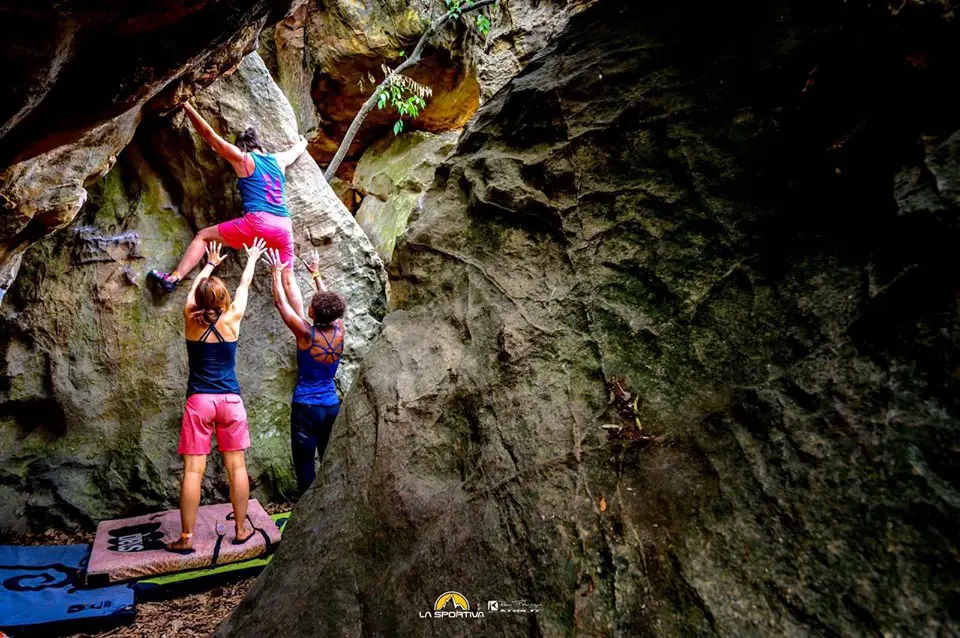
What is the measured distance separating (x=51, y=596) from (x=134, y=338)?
259cm

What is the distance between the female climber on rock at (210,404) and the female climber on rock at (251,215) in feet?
4.18

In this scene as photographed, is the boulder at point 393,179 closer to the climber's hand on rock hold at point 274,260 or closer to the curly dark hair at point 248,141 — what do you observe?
the climber's hand on rock hold at point 274,260

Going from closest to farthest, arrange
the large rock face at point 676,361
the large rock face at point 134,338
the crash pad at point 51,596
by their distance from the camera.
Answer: the large rock face at point 676,361
the crash pad at point 51,596
the large rock face at point 134,338

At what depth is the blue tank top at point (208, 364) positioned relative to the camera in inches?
166

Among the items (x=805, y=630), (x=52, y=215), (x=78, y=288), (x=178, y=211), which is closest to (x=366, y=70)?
(x=178, y=211)

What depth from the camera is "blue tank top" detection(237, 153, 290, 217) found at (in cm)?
542

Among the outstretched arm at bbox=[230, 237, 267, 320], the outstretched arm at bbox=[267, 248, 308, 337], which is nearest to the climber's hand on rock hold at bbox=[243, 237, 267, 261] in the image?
the outstretched arm at bbox=[230, 237, 267, 320]

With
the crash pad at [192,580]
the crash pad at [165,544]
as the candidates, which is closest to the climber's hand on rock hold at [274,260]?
the crash pad at [165,544]

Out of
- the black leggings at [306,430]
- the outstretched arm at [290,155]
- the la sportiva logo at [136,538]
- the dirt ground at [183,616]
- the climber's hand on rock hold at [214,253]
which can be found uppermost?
the outstretched arm at [290,155]

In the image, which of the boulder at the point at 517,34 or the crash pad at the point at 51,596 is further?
the boulder at the point at 517,34

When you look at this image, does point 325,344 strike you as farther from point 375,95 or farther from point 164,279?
point 375,95

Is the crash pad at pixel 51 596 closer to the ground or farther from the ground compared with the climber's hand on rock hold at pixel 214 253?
closer to the ground

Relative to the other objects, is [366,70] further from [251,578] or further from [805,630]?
[805,630]

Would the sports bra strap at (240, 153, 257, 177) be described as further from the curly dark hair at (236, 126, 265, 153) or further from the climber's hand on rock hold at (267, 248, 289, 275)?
the climber's hand on rock hold at (267, 248, 289, 275)
